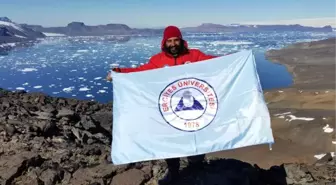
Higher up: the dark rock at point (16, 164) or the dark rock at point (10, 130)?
the dark rock at point (10, 130)

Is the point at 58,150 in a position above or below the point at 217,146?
below

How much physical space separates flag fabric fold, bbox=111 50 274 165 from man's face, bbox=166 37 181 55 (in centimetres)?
21

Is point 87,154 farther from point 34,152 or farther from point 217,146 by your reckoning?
point 217,146

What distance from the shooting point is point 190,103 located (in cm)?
521

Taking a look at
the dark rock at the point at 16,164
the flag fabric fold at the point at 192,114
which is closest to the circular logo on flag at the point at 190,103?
the flag fabric fold at the point at 192,114

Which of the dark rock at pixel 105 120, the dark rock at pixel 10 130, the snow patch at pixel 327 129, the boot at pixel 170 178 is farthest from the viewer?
the snow patch at pixel 327 129

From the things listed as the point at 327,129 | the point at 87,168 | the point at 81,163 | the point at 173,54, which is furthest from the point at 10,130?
the point at 327,129

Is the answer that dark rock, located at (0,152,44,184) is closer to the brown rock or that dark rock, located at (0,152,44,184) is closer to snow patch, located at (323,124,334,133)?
the brown rock

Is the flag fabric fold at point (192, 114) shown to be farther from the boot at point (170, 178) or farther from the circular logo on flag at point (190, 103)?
the boot at point (170, 178)

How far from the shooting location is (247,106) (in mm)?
5258

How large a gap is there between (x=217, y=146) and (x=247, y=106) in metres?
0.62

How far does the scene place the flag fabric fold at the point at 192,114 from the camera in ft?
17.1

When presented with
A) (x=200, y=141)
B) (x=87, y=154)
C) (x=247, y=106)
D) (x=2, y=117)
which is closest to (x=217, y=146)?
(x=200, y=141)

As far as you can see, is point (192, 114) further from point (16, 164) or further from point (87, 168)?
point (16, 164)
